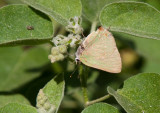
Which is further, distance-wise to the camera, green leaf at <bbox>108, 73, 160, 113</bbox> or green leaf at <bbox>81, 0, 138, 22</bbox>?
green leaf at <bbox>81, 0, 138, 22</bbox>

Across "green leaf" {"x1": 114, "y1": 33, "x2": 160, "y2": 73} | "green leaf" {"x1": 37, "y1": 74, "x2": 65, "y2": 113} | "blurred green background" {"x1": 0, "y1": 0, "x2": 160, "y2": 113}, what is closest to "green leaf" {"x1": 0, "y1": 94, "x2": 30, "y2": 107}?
"blurred green background" {"x1": 0, "y1": 0, "x2": 160, "y2": 113}

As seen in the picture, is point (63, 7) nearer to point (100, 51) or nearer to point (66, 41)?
point (66, 41)

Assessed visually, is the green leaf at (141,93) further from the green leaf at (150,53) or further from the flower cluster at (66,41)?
the green leaf at (150,53)

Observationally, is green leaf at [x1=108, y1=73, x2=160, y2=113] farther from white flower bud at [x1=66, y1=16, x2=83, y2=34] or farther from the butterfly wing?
white flower bud at [x1=66, y1=16, x2=83, y2=34]

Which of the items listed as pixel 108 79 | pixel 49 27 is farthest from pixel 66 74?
pixel 108 79

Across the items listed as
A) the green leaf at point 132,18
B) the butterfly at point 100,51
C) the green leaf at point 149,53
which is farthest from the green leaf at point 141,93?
the green leaf at point 149,53

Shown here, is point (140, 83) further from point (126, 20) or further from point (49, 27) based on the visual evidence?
point (49, 27)

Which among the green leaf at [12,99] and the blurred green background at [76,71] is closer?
the green leaf at [12,99]
